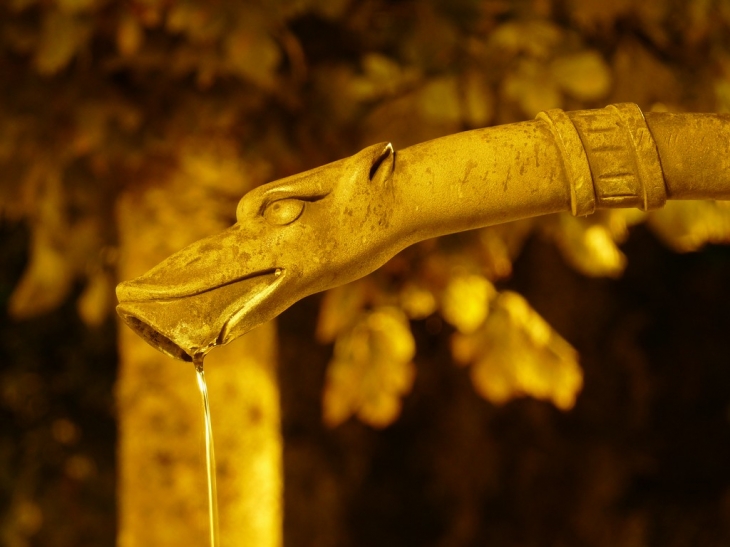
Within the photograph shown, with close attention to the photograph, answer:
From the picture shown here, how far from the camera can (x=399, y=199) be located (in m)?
0.69

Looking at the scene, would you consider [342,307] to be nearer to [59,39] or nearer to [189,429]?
[189,429]

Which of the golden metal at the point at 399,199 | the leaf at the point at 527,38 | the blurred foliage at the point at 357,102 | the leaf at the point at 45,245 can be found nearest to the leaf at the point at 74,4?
the blurred foliage at the point at 357,102

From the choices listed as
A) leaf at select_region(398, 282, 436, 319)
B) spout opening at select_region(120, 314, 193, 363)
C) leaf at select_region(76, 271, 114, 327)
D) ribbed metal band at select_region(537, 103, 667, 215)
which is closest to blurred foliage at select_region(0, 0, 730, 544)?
leaf at select_region(398, 282, 436, 319)

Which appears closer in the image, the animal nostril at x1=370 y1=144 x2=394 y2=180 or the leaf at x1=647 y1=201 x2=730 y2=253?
the animal nostril at x1=370 y1=144 x2=394 y2=180

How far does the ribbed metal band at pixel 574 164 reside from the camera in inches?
27.0

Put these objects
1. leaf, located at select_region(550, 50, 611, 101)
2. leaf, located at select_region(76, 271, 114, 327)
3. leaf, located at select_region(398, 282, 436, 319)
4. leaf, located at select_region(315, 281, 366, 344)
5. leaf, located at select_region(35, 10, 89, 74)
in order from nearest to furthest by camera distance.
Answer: leaf, located at select_region(550, 50, 611, 101) < leaf, located at select_region(35, 10, 89, 74) < leaf, located at select_region(315, 281, 366, 344) < leaf, located at select_region(398, 282, 436, 319) < leaf, located at select_region(76, 271, 114, 327)

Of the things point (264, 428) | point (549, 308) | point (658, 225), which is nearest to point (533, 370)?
point (658, 225)

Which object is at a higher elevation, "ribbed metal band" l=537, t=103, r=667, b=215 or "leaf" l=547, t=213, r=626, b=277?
"leaf" l=547, t=213, r=626, b=277

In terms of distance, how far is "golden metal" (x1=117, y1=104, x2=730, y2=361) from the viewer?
654 millimetres

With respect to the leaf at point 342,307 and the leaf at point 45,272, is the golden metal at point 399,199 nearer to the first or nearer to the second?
the leaf at point 342,307

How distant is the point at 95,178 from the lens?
177 cm

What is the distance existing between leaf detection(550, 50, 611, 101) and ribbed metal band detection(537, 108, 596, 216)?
24.0 inches

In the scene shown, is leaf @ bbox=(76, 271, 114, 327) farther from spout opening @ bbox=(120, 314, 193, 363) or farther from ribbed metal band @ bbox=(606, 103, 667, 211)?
ribbed metal band @ bbox=(606, 103, 667, 211)

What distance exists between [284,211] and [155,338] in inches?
6.1
